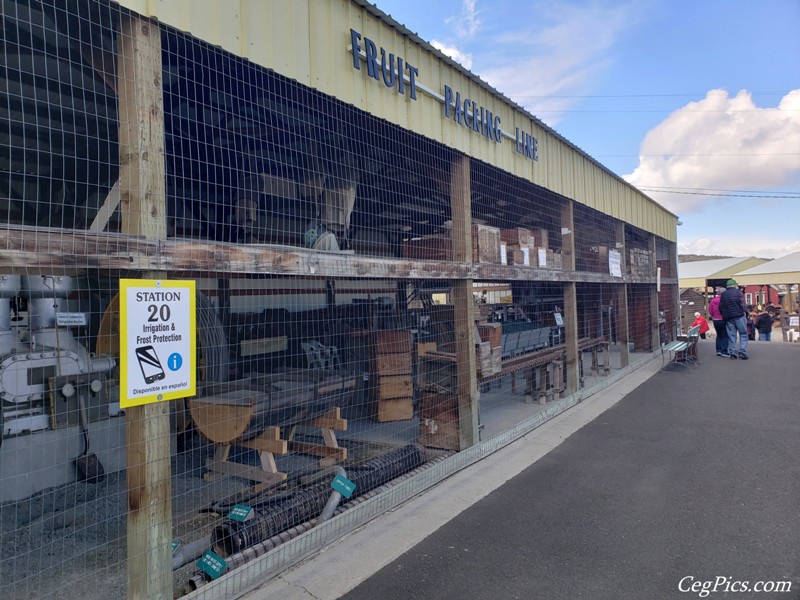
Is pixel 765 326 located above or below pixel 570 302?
below

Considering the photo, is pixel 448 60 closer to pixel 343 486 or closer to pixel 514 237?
pixel 514 237

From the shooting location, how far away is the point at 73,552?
11.9 feet

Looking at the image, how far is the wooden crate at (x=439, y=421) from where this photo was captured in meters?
5.64

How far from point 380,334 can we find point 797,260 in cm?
3382

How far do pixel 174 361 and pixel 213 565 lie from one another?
51.7 inches

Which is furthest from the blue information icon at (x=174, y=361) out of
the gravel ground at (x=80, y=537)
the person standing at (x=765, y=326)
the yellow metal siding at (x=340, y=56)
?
the person standing at (x=765, y=326)

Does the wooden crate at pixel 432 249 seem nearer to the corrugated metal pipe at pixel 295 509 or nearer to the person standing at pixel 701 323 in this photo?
the corrugated metal pipe at pixel 295 509

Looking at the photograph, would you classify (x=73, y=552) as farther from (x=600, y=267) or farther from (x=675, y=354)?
(x=675, y=354)

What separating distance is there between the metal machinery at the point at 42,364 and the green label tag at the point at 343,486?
214cm

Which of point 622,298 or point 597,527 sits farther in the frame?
point 622,298

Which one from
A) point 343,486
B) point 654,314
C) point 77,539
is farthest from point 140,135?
Result: point 654,314

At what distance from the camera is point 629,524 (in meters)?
4.02

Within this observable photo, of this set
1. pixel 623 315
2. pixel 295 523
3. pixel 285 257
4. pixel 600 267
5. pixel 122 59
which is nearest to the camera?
pixel 122 59

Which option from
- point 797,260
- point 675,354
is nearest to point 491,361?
point 675,354
